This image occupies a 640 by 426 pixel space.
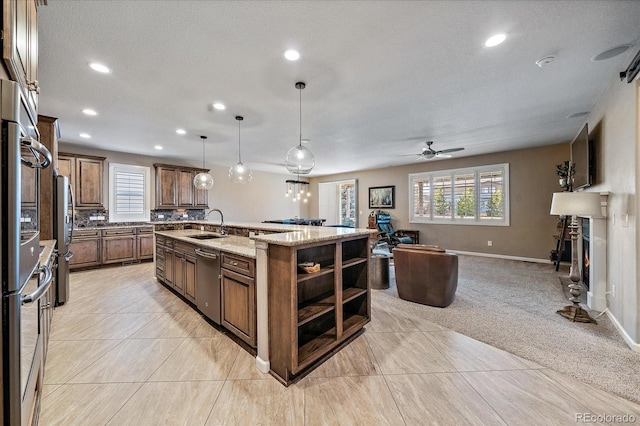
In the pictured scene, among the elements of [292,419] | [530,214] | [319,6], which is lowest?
[292,419]

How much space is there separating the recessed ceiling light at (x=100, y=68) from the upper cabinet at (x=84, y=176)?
3838mm

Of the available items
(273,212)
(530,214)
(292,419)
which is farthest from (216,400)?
(273,212)

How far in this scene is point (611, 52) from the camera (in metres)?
2.33

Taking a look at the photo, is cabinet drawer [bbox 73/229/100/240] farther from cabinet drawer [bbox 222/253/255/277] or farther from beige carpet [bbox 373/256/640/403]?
beige carpet [bbox 373/256/640/403]

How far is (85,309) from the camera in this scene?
3322 mm

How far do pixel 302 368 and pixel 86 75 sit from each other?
358 centimetres

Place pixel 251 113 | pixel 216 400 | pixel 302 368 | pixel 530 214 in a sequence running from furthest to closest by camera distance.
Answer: pixel 530 214
pixel 251 113
pixel 302 368
pixel 216 400

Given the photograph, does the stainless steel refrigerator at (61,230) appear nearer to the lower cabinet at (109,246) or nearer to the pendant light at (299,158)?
the lower cabinet at (109,246)

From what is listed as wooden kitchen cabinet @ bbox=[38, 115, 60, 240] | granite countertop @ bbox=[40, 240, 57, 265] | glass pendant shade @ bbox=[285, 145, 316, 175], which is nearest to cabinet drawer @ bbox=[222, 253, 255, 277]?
granite countertop @ bbox=[40, 240, 57, 265]

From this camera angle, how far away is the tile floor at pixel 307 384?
1653 millimetres

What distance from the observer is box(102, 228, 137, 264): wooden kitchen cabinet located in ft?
18.0

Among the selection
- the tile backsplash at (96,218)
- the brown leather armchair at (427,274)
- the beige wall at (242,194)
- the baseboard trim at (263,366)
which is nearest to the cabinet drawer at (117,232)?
the tile backsplash at (96,218)

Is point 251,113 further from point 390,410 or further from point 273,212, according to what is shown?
point 273,212

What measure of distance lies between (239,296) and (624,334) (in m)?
3.73
